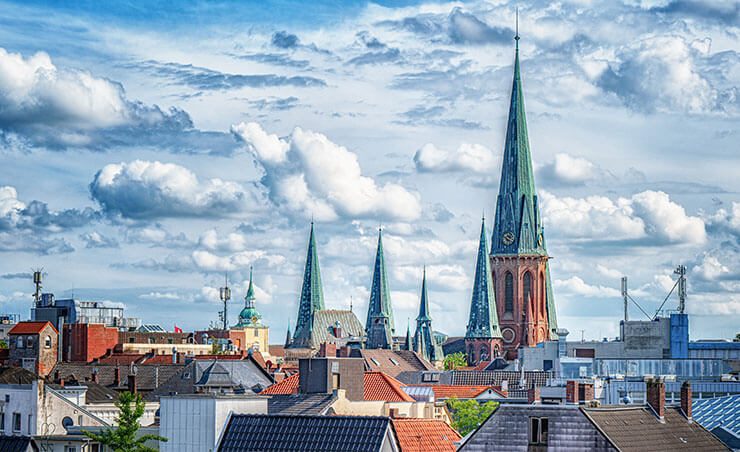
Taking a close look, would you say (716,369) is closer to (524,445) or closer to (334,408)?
(334,408)

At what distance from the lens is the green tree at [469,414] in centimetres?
10788

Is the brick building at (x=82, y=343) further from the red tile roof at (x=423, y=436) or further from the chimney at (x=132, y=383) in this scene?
the red tile roof at (x=423, y=436)

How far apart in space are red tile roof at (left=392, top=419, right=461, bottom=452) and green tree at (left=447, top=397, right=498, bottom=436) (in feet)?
112

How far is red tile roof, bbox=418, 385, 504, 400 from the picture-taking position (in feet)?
448

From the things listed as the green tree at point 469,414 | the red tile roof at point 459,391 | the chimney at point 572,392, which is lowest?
the green tree at point 469,414

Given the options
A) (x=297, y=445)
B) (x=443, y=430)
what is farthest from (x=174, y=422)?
(x=443, y=430)

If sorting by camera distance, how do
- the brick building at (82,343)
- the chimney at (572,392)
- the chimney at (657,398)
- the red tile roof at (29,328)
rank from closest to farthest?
the chimney at (657,398) → the chimney at (572,392) → the red tile roof at (29,328) → the brick building at (82,343)

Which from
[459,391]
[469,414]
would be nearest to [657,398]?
[469,414]

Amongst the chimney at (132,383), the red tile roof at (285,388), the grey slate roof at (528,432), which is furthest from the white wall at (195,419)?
the chimney at (132,383)

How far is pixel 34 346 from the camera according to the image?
143125 mm

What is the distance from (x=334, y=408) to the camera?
81.6 meters

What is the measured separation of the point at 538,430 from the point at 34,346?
97222mm

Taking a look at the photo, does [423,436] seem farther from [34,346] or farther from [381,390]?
[34,346]

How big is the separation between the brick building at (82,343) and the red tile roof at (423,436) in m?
88.7
